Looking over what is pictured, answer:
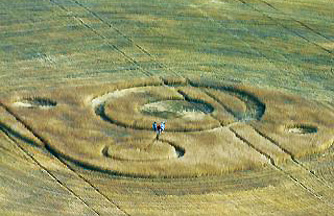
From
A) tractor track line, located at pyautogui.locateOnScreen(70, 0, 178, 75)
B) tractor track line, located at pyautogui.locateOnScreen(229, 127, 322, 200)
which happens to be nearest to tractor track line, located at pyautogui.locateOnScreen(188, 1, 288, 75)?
tractor track line, located at pyautogui.locateOnScreen(70, 0, 178, 75)

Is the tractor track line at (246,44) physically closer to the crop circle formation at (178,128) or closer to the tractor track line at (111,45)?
the crop circle formation at (178,128)

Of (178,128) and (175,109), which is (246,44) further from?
(178,128)

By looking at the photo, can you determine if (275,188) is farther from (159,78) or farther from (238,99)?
(159,78)

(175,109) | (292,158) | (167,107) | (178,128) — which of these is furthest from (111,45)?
(292,158)

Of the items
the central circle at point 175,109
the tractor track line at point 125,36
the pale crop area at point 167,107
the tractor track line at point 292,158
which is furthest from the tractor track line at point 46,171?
the tractor track line at point 125,36

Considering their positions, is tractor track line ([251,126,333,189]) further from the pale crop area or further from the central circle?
the central circle

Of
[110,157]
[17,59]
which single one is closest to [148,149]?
[110,157]
